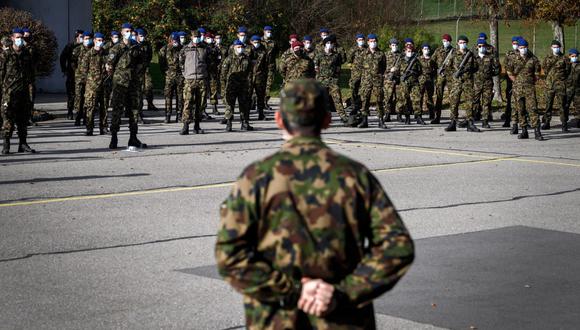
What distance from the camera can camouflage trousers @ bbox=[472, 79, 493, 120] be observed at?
917 inches

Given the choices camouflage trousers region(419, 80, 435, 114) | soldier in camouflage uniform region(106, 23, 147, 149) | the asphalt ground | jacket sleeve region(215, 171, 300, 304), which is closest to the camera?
jacket sleeve region(215, 171, 300, 304)

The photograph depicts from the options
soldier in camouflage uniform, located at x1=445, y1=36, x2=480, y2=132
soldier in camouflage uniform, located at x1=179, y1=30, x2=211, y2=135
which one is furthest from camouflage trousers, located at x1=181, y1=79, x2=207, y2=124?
soldier in camouflage uniform, located at x1=445, y1=36, x2=480, y2=132

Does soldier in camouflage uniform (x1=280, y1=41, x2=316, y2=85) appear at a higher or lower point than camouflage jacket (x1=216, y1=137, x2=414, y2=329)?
higher

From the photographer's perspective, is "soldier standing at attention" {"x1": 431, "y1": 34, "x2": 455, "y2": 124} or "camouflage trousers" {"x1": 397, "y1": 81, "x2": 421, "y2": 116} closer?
"camouflage trousers" {"x1": 397, "y1": 81, "x2": 421, "y2": 116}

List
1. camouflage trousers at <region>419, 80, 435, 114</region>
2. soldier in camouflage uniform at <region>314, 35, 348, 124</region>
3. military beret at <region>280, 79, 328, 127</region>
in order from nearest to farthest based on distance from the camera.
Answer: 1. military beret at <region>280, 79, 328, 127</region>
2. soldier in camouflage uniform at <region>314, 35, 348, 124</region>
3. camouflage trousers at <region>419, 80, 435, 114</region>

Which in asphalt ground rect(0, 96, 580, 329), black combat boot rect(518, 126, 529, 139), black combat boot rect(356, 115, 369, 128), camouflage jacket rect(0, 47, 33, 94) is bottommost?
asphalt ground rect(0, 96, 580, 329)

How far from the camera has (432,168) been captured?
1559 centimetres

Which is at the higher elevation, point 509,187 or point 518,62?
point 518,62

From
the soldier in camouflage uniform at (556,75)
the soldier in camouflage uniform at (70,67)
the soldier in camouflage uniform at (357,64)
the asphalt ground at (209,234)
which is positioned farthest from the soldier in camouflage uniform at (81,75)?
the soldier in camouflage uniform at (556,75)

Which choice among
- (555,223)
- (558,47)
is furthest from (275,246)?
(558,47)

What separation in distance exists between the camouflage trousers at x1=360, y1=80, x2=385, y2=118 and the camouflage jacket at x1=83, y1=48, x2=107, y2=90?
5.78 meters

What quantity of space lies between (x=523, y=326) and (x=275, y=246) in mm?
3486

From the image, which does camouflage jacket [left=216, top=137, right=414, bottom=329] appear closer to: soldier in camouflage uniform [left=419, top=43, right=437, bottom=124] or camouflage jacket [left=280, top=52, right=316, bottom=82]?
camouflage jacket [left=280, top=52, right=316, bottom=82]

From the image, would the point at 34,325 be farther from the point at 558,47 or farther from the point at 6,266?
the point at 558,47
